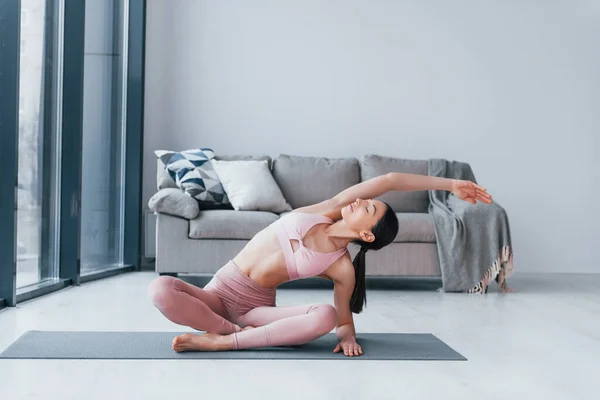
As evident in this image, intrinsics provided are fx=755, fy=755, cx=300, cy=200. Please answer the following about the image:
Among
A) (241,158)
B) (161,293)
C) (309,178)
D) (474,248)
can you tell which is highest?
(241,158)

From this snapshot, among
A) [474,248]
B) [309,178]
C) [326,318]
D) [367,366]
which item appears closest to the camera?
[367,366]

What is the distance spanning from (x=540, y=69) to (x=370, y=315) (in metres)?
3.26

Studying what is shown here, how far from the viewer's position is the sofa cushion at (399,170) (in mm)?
5219

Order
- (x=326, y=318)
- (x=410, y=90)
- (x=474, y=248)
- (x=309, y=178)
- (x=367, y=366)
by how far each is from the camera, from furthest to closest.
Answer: (x=410, y=90) → (x=309, y=178) → (x=474, y=248) → (x=326, y=318) → (x=367, y=366)

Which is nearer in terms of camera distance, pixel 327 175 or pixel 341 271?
pixel 341 271

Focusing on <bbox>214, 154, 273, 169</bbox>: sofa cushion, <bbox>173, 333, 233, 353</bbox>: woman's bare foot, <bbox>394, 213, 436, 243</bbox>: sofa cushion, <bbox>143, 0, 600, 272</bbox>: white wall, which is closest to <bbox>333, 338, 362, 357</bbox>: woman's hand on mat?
<bbox>173, 333, 233, 353</bbox>: woman's bare foot

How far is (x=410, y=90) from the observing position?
5.83 m

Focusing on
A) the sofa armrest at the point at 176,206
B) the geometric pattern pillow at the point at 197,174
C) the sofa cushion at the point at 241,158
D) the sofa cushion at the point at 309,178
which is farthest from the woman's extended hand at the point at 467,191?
the sofa cushion at the point at 241,158

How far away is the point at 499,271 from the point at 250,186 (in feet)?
5.39

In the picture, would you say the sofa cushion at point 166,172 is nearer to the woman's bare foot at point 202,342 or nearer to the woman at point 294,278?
the woman at point 294,278

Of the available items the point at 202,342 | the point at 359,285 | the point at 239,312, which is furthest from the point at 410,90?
the point at 202,342

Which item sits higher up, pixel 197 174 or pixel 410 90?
pixel 410 90

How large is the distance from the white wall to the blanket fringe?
4.52ft

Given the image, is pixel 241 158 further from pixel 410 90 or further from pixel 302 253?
pixel 302 253
